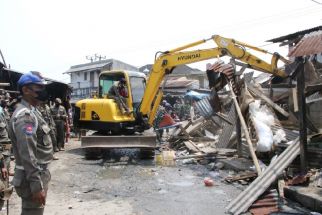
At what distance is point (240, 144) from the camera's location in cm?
997

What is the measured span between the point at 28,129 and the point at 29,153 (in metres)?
0.22

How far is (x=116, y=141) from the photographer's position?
35.8 ft

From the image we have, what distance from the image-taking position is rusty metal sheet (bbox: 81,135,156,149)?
10820mm

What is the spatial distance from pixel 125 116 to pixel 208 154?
2795 mm

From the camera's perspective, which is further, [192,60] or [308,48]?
[192,60]

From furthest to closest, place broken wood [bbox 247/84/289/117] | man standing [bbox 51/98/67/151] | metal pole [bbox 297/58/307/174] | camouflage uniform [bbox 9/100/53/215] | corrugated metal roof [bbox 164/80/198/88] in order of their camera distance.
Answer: corrugated metal roof [bbox 164/80/198/88]
man standing [bbox 51/98/67/151]
broken wood [bbox 247/84/289/117]
metal pole [bbox 297/58/307/174]
camouflage uniform [bbox 9/100/53/215]

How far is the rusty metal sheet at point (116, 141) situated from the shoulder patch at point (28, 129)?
7278 millimetres

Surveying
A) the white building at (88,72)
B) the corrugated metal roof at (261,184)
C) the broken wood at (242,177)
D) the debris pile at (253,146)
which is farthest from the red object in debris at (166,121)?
the white building at (88,72)

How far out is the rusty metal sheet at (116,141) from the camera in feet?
35.5

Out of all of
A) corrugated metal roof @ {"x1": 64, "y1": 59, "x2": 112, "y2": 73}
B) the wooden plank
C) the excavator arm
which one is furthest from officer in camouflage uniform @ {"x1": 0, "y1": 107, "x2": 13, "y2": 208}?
corrugated metal roof @ {"x1": 64, "y1": 59, "x2": 112, "y2": 73}

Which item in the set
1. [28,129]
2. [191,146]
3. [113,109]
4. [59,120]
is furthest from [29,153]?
[59,120]

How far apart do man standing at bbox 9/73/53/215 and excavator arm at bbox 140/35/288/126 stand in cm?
730

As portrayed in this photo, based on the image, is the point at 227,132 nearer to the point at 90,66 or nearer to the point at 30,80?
the point at 30,80

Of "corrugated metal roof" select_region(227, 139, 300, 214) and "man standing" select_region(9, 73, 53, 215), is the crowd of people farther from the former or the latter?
"corrugated metal roof" select_region(227, 139, 300, 214)
